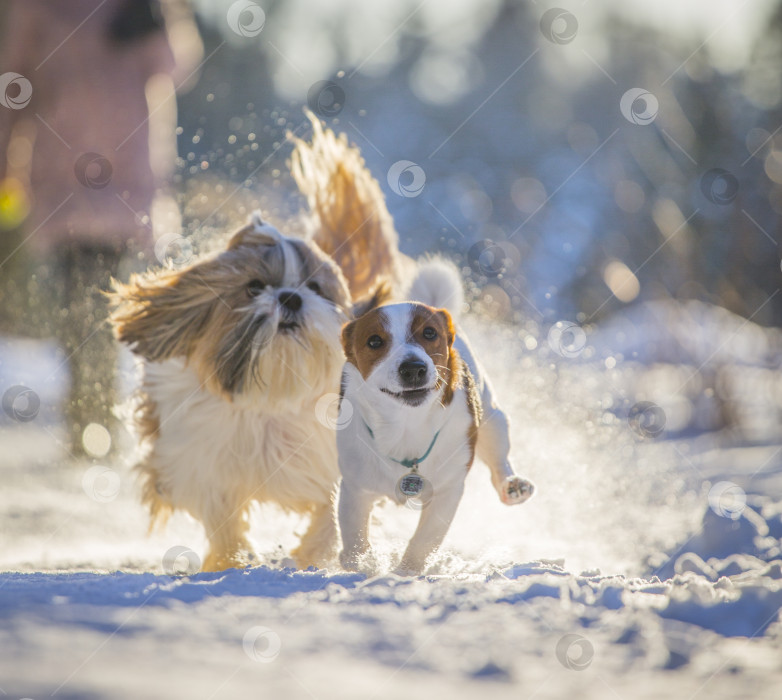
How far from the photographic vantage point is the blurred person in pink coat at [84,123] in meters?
6.04

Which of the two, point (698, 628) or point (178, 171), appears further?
point (178, 171)

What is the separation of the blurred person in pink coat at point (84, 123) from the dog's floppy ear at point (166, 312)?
6.73 feet

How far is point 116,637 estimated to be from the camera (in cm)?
214

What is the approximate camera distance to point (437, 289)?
167 inches

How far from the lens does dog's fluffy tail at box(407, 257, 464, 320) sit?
4.22m

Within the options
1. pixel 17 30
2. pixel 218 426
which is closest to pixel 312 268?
pixel 218 426

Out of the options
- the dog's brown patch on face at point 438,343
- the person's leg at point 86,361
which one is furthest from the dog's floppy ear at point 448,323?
the person's leg at point 86,361

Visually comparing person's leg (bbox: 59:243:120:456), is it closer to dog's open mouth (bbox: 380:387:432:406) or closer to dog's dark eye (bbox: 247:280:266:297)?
dog's dark eye (bbox: 247:280:266:297)

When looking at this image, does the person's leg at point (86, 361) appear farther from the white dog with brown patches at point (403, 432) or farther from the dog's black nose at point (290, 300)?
the white dog with brown patches at point (403, 432)

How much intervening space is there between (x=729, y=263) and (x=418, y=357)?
12.8 m

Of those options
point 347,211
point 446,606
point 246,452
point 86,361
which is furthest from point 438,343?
point 86,361

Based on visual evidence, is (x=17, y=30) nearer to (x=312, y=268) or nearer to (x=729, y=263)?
(x=312, y=268)

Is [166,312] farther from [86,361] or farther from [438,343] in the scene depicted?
[86,361]

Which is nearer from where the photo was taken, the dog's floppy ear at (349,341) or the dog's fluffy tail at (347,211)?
the dog's floppy ear at (349,341)
